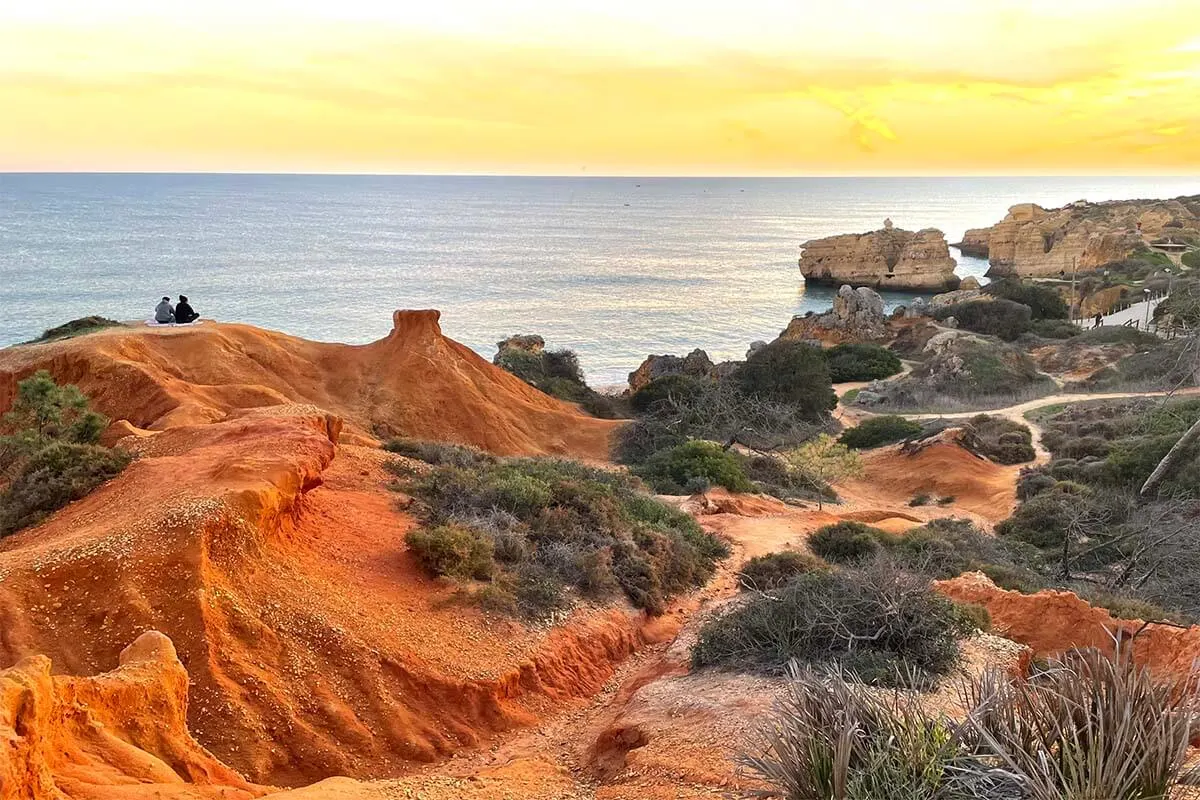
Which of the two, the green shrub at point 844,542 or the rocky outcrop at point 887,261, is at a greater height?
the rocky outcrop at point 887,261

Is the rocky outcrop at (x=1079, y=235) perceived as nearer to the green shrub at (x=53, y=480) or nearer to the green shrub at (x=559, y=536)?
the green shrub at (x=559, y=536)

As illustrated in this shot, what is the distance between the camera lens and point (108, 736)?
5910mm

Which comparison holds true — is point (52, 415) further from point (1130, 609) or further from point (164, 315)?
point (1130, 609)

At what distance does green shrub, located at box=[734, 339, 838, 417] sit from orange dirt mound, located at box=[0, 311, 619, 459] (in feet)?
23.4

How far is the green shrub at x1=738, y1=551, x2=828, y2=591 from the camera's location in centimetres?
1381

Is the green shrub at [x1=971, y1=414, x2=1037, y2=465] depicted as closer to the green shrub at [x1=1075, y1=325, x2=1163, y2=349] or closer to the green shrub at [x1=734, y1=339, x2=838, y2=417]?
the green shrub at [x1=734, y1=339, x2=838, y2=417]

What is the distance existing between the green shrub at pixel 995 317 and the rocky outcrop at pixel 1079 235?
72.4ft

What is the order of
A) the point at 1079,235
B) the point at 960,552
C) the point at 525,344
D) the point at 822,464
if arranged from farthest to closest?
the point at 1079,235 → the point at 525,344 → the point at 822,464 → the point at 960,552


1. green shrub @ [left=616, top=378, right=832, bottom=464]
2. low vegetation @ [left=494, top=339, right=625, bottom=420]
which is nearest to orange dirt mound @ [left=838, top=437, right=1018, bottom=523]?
green shrub @ [left=616, top=378, right=832, bottom=464]

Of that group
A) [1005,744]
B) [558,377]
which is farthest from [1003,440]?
[1005,744]

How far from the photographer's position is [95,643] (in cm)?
801

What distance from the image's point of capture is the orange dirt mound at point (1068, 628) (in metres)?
9.32

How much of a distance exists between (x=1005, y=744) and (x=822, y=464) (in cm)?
2056

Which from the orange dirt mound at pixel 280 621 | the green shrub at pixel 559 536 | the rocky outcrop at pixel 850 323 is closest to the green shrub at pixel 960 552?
the green shrub at pixel 559 536
